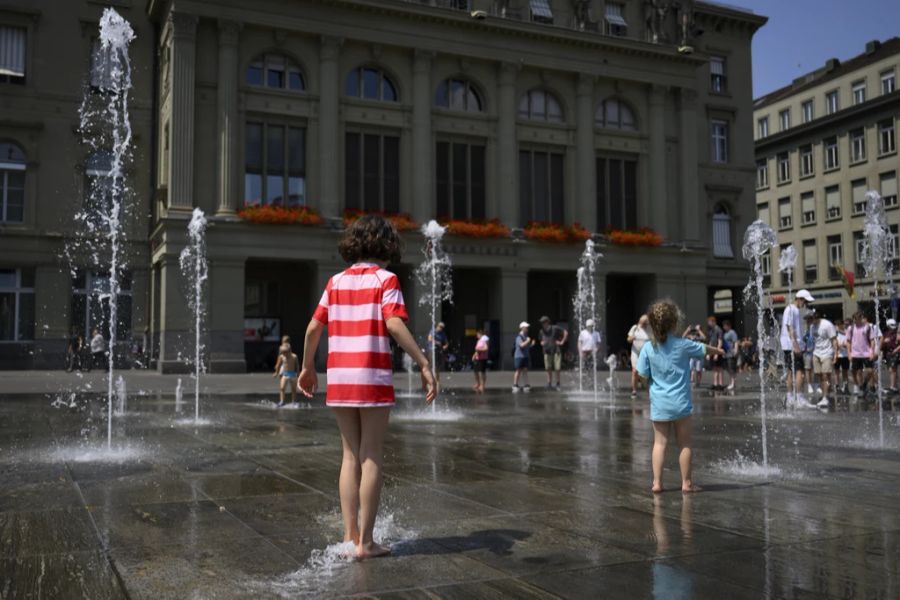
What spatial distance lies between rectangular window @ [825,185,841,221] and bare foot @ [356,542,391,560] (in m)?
57.7

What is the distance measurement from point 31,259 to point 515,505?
31.4 meters

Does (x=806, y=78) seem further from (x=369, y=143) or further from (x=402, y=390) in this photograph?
(x=402, y=390)

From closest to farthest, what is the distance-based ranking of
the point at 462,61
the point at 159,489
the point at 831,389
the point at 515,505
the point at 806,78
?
the point at 515,505 < the point at 159,489 < the point at 831,389 < the point at 462,61 < the point at 806,78

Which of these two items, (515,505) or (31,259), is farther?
(31,259)

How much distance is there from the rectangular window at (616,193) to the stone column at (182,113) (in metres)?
18.5

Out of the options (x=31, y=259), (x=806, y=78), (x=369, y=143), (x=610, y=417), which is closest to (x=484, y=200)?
(x=369, y=143)

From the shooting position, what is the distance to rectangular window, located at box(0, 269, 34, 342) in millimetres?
32000

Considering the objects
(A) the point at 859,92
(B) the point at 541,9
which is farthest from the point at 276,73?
(A) the point at 859,92

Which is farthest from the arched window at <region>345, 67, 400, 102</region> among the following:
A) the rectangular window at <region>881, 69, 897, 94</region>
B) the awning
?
the rectangular window at <region>881, 69, 897, 94</region>

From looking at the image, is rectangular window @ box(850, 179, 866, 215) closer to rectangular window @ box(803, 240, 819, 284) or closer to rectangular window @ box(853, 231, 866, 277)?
rectangular window @ box(853, 231, 866, 277)

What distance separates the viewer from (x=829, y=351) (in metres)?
16.4

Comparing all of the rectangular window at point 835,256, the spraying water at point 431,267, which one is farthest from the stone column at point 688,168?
the rectangular window at point 835,256

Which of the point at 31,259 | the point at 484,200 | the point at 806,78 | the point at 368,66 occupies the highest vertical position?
the point at 806,78

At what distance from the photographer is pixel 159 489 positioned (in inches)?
251
